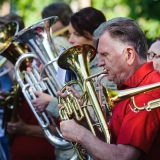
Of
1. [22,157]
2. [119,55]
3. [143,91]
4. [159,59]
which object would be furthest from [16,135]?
[143,91]

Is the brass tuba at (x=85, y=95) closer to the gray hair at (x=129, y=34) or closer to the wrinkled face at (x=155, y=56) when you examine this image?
the gray hair at (x=129, y=34)

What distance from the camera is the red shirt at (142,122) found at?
9.39 ft

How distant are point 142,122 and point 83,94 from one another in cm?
55

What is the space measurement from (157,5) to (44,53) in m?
3.08

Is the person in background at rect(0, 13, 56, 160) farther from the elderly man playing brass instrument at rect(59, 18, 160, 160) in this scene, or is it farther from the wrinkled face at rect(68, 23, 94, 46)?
the elderly man playing brass instrument at rect(59, 18, 160, 160)

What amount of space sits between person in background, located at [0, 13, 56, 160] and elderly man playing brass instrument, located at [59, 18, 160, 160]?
2126 millimetres

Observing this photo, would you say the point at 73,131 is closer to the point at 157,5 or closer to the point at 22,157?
the point at 22,157

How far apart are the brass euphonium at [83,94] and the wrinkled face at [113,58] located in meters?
0.12

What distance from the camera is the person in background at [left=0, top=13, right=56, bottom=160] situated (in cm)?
528

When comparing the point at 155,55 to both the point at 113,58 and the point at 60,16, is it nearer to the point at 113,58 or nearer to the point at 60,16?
the point at 113,58

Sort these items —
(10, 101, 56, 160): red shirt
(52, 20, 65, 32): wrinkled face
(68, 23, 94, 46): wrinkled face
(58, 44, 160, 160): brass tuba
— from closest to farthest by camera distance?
(58, 44, 160, 160): brass tuba → (68, 23, 94, 46): wrinkled face → (10, 101, 56, 160): red shirt → (52, 20, 65, 32): wrinkled face

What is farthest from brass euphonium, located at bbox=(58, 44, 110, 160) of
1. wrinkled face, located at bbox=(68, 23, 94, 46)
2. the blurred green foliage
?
the blurred green foliage

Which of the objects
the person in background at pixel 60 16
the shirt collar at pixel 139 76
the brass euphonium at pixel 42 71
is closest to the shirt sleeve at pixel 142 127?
the shirt collar at pixel 139 76

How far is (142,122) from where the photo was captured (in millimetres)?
2867
